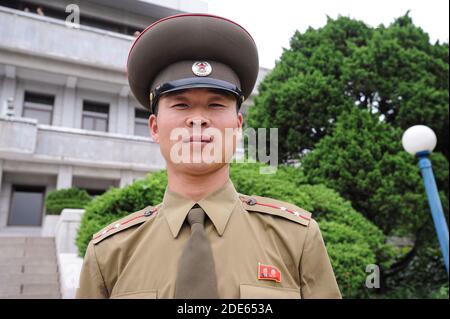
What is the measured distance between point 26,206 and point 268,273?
14.3 m

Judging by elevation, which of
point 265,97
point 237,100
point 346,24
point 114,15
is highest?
point 114,15

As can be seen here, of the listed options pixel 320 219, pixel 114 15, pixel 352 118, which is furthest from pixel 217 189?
pixel 114 15

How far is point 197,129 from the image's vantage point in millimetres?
1364

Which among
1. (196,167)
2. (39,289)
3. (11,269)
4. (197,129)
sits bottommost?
(39,289)

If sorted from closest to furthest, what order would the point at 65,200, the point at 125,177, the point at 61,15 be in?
1. the point at 65,200
2. the point at 125,177
3. the point at 61,15

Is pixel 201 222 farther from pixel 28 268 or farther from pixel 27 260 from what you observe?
pixel 27 260

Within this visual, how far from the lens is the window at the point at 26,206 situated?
13430 mm

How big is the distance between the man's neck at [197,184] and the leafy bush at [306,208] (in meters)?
3.16

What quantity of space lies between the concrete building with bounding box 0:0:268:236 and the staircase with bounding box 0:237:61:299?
469 centimetres

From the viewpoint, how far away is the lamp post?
5.21 meters

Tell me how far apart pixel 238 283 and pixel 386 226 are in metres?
7.19

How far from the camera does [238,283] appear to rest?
1307 millimetres

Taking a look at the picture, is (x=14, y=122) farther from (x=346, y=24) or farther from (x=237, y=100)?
(x=237, y=100)

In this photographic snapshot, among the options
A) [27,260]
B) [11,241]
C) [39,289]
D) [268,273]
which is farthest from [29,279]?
[268,273]
